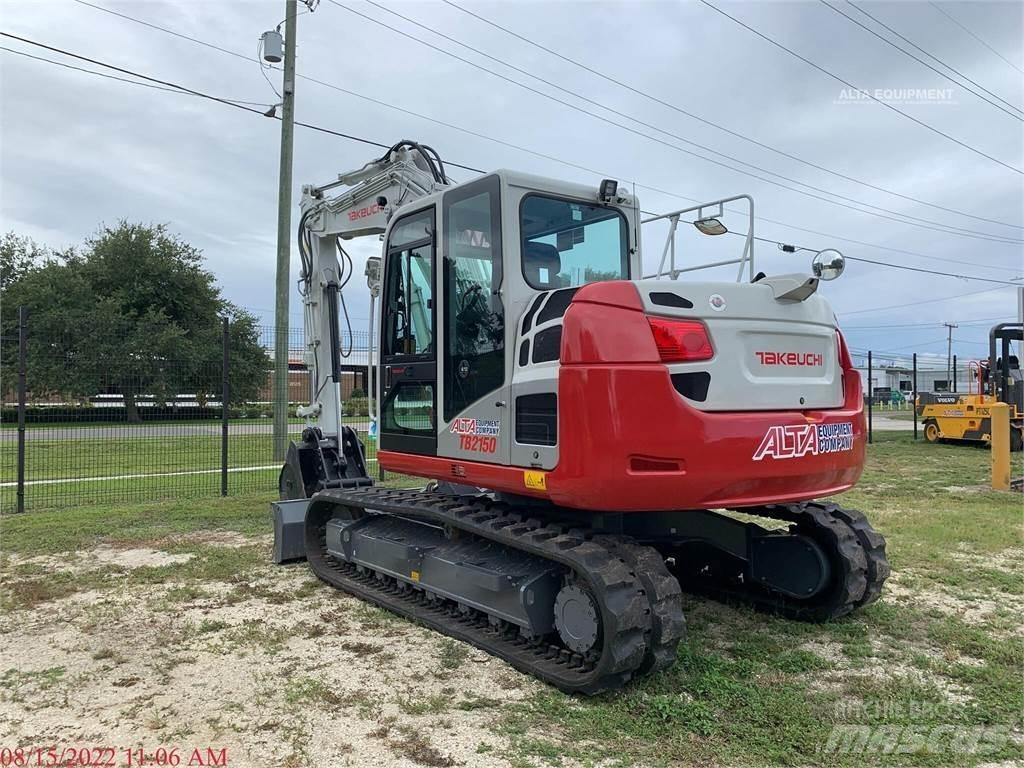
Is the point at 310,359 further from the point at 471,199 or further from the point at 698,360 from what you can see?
the point at 698,360

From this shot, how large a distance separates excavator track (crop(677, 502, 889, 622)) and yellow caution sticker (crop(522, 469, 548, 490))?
1.73 metres

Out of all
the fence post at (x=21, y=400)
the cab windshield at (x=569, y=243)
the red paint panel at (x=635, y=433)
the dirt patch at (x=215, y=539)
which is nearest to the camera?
the red paint panel at (x=635, y=433)

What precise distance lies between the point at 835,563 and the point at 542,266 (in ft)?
9.07

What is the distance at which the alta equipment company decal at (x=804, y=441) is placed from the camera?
3973mm

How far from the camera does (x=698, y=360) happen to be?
3881 millimetres

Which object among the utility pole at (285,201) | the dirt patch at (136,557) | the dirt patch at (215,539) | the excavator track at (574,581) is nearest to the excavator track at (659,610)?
the excavator track at (574,581)

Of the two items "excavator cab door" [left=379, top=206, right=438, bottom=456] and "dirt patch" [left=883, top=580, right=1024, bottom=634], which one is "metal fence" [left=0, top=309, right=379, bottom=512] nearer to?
"excavator cab door" [left=379, top=206, right=438, bottom=456]

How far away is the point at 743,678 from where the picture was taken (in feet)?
13.6

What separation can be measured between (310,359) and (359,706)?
14.2 ft

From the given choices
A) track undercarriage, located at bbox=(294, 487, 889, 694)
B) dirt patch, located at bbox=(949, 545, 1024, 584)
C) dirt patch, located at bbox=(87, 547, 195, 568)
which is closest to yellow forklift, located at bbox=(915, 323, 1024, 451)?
dirt patch, located at bbox=(949, 545, 1024, 584)

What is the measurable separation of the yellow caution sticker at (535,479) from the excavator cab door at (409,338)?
108 cm

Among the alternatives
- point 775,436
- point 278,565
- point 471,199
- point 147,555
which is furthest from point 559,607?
point 147,555

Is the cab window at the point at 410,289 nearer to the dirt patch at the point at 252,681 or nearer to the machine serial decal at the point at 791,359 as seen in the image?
the dirt patch at the point at 252,681

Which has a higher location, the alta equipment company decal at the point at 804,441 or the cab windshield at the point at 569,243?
the cab windshield at the point at 569,243
